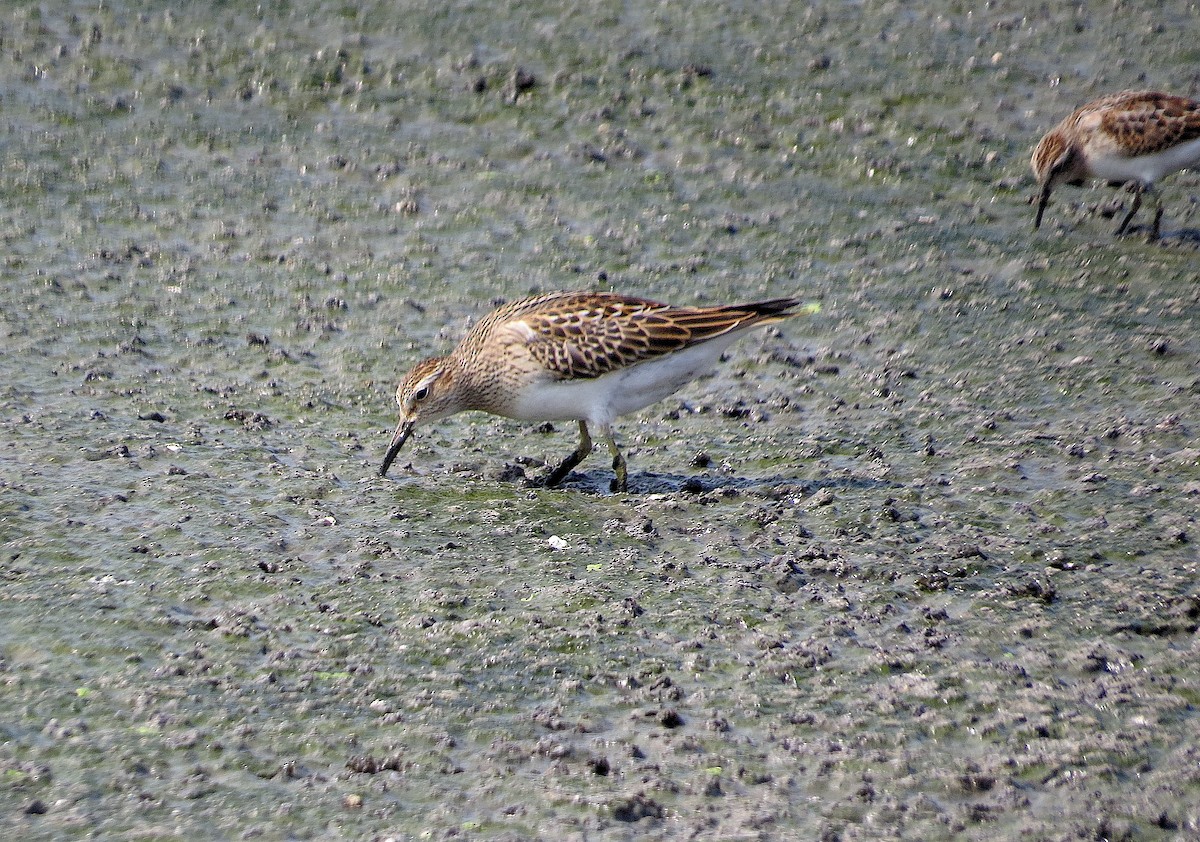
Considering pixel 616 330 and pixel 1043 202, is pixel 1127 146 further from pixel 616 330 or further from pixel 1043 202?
pixel 616 330

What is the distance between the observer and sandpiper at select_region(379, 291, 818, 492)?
884 cm

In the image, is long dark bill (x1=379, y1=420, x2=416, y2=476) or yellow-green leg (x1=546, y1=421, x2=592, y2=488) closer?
long dark bill (x1=379, y1=420, x2=416, y2=476)

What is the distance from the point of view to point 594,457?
9.59 m

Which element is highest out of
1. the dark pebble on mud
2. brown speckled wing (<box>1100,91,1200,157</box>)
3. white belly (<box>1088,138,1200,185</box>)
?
brown speckled wing (<box>1100,91,1200,157</box>)

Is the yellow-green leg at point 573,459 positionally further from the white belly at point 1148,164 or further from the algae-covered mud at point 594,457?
the white belly at point 1148,164

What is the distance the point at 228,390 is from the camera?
9.80m

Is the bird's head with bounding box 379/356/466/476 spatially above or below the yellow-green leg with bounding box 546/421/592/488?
above

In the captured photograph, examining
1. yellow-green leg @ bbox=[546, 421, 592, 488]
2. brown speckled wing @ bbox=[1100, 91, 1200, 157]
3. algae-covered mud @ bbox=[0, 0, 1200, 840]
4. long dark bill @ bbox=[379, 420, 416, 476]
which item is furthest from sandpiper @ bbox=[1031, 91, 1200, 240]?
long dark bill @ bbox=[379, 420, 416, 476]

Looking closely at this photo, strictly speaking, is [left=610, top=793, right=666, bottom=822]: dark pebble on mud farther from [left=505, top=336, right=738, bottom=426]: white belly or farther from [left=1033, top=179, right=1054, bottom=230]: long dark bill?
[left=1033, top=179, right=1054, bottom=230]: long dark bill

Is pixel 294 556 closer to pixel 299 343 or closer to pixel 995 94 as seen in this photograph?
pixel 299 343

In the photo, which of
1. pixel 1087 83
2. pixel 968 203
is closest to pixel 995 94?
pixel 1087 83

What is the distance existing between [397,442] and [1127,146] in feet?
20.8

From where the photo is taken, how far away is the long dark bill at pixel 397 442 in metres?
8.80

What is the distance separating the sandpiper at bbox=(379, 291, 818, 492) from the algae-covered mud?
396 mm
